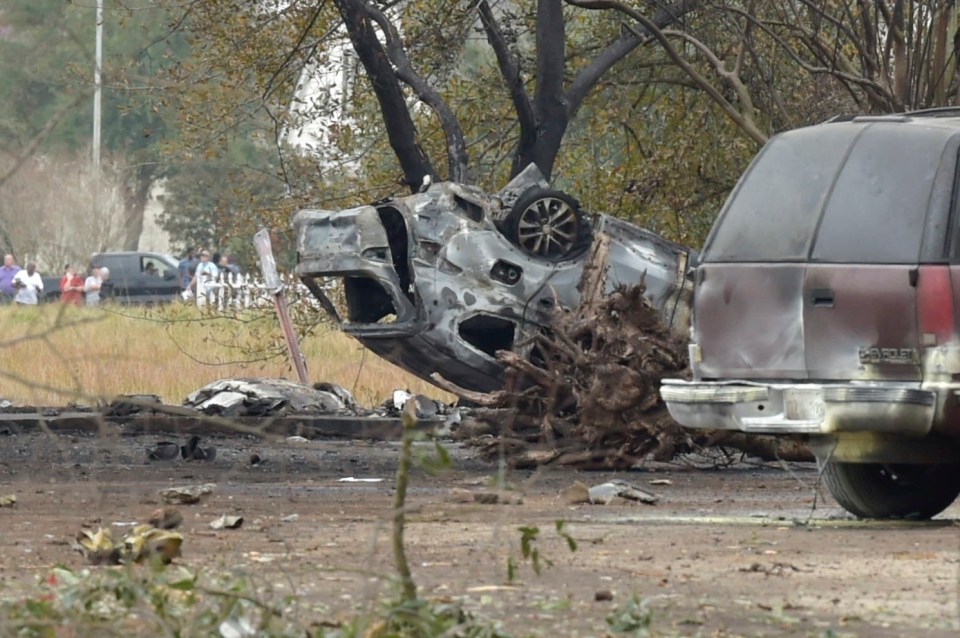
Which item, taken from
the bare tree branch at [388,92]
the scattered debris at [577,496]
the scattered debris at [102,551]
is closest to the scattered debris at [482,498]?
the scattered debris at [577,496]

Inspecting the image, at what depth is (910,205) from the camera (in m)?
8.76

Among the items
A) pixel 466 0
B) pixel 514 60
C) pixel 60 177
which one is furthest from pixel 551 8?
A: pixel 60 177

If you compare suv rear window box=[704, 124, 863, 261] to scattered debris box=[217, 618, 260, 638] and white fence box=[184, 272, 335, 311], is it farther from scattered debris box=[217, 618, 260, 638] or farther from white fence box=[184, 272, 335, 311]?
white fence box=[184, 272, 335, 311]

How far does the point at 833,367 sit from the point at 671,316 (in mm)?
5018

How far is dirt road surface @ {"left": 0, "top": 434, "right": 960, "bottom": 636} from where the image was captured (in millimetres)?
6156

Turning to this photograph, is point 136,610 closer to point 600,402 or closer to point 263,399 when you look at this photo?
point 600,402

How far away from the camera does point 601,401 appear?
1248cm

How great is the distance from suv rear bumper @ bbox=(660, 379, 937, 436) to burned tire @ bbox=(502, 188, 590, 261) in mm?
5384

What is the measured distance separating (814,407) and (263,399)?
8.56 meters

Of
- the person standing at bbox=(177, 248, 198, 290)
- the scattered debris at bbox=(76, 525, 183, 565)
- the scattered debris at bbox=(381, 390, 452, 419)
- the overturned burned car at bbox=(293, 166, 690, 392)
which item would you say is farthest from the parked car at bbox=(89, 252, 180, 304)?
the scattered debris at bbox=(76, 525, 183, 565)

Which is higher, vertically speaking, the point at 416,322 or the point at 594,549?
the point at 416,322

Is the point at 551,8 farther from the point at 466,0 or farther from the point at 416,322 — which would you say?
the point at 416,322

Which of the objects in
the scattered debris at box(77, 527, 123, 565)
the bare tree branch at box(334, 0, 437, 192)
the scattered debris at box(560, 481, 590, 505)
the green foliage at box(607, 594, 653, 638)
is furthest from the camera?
the bare tree branch at box(334, 0, 437, 192)

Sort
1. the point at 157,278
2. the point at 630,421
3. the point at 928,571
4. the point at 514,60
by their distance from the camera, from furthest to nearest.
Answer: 1. the point at 157,278
2. the point at 514,60
3. the point at 630,421
4. the point at 928,571
